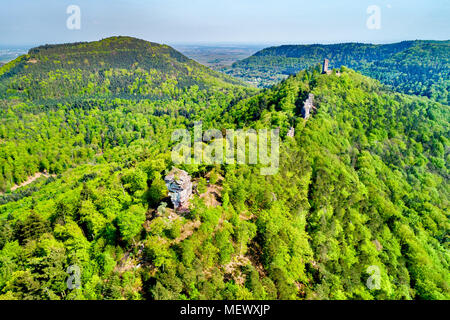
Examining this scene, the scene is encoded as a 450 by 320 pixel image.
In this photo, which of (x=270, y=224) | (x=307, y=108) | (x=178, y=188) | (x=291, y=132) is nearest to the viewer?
(x=178, y=188)

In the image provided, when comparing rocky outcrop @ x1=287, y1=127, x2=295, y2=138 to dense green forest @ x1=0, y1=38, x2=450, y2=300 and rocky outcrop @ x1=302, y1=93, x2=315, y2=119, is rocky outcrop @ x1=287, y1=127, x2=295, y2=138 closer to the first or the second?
dense green forest @ x1=0, y1=38, x2=450, y2=300

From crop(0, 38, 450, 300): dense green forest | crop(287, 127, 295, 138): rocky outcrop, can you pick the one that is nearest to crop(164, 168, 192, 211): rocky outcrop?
crop(0, 38, 450, 300): dense green forest

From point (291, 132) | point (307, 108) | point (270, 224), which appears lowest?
point (270, 224)

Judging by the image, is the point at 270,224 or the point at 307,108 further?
the point at 307,108

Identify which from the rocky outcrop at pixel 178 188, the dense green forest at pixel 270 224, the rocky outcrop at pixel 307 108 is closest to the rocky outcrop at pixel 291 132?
the dense green forest at pixel 270 224

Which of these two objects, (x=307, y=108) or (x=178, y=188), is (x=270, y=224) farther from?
(x=307, y=108)

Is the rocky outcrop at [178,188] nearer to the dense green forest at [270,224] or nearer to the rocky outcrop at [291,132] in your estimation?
the dense green forest at [270,224]

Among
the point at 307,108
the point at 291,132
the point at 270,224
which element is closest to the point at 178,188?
the point at 270,224
